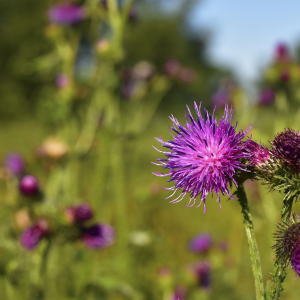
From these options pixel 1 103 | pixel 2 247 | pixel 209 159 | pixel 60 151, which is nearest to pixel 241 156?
pixel 209 159

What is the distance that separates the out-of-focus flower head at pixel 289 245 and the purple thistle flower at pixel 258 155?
0.16 meters

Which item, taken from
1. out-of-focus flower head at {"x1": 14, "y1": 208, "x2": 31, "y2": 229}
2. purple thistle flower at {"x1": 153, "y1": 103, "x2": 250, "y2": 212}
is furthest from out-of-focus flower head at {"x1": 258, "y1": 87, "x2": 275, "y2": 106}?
purple thistle flower at {"x1": 153, "y1": 103, "x2": 250, "y2": 212}

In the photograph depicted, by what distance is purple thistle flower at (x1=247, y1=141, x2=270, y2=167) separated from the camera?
46.3 inches

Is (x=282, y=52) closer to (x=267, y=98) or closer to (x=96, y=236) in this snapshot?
(x=267, y=98)

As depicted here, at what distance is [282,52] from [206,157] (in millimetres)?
2348

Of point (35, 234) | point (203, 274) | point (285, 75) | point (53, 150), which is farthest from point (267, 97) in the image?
point (35, 234)

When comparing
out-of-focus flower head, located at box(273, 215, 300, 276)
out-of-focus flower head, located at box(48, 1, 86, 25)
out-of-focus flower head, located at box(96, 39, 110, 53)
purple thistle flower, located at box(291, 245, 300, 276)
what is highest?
out-of-focus flower head, located at box(48, 1, 86, 25)

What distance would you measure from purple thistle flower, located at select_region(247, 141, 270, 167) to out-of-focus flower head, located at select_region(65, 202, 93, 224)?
39.0 inches

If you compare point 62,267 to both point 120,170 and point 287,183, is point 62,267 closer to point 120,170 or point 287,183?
point 120,170

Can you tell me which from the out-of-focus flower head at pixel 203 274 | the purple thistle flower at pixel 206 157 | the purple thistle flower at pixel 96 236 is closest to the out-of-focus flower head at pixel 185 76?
the out-of-focus flower head at pixel 203 274

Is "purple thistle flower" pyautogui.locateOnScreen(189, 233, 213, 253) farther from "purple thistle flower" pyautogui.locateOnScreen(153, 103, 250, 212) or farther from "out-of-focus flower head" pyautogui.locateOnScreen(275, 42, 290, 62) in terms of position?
"purple thistle flower" pyautogui.locateOnScreen(153, 103, 250, 212)

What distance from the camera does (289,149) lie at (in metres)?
1.16

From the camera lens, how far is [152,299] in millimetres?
3135

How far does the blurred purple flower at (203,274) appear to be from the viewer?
8.73ft
